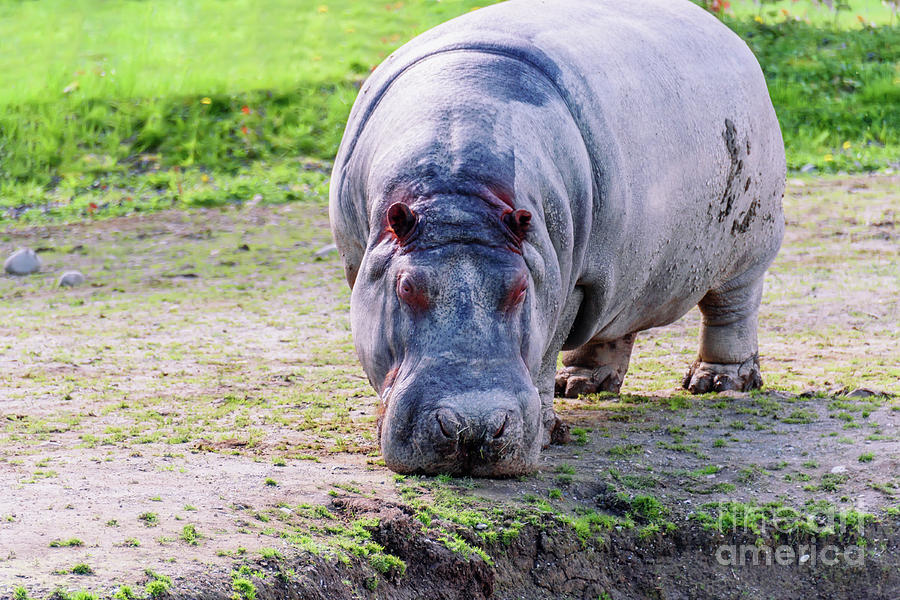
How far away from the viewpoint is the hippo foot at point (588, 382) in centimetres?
543

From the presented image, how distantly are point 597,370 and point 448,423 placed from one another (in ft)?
6.87

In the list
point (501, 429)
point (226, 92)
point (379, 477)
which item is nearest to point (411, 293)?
point (501, 429)

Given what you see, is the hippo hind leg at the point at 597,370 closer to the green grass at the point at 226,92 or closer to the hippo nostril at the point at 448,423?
the hippo nostril at the point at 448,423

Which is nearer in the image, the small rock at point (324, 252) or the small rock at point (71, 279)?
the small rock at point (71, 279)

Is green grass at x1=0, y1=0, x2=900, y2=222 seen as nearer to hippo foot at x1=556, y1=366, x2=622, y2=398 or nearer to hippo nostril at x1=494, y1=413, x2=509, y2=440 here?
hippo foot at x1=556, y1=366, x2=622, y2=398

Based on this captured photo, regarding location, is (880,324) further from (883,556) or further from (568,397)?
(883,556)

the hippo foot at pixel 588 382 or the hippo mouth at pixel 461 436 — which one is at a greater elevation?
the hippo mouth at pixel 461 436

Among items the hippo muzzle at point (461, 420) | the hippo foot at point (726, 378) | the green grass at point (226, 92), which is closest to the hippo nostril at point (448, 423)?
the hippo muzzle at point (461, 420)

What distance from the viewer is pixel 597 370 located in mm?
5430

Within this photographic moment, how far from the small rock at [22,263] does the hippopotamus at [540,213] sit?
14.6ft

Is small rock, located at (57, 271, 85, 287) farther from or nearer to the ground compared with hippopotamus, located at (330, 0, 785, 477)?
nearer to the ground

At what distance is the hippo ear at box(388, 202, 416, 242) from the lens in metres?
3.53

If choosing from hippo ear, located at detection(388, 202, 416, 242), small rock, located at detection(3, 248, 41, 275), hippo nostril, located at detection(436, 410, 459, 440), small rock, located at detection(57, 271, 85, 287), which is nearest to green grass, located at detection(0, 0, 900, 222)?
small rock, located at detection(3, 248, 41, 275)

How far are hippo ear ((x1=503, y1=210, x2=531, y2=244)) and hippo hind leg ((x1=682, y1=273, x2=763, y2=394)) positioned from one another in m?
2.19
